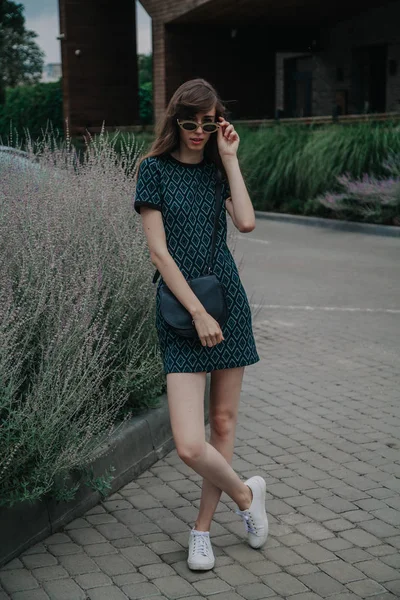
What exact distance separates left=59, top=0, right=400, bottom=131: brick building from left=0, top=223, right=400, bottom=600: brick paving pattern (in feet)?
68.7

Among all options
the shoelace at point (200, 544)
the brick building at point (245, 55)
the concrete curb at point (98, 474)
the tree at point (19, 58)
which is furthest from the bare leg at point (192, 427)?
the tree at point (19, 58)

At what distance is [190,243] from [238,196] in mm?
278

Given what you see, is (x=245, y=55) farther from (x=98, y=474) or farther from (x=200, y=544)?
→ (x=200, y=544)

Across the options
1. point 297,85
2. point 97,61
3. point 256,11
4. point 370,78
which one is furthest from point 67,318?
point 297,85

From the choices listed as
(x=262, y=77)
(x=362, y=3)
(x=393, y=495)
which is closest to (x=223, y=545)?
(x=393, y=495)

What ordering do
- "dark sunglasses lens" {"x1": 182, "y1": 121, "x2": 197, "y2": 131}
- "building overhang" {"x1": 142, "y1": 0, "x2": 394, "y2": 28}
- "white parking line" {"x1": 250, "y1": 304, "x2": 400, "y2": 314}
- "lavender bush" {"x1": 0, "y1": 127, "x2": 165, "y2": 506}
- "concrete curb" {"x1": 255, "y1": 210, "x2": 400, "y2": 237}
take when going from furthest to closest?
"building overhang" {"x1": 142, "y1": 0, "x2": 394, "y2": 28}, "concrete curb" {"x1": 255, "y1": 210, "x2": 400, "y2": 237}, "white parking line" {"x1": 250, "y1": 304, "x2": 400, "y2": 314}, "lavender bush" {"x1": 0, "y1": 127, "x2": 165, "y2": 506}, "dark sunglasses lens" {"x1": 182, "y1": 121, "x2": 197, "y2": 131}

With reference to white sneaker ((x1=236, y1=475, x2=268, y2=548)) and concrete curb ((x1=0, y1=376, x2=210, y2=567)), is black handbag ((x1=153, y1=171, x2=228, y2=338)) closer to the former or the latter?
white sneaker ((x1=236, y1=475, x2=268, y2=548))

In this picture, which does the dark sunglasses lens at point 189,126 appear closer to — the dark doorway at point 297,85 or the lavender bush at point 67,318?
the lavender bush at point 67,318

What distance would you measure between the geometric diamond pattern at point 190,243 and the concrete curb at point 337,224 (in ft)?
38.0

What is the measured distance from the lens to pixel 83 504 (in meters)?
4.30

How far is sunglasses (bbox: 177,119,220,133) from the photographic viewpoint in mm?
3588

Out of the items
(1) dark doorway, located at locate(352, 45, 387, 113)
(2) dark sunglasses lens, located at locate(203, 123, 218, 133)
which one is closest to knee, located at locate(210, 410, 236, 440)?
(2) dark sunglasses lens, located at locate(203, 123, 218, 133)

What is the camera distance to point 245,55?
93.6ft

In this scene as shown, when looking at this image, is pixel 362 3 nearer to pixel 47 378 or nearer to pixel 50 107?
pixel 50 107
